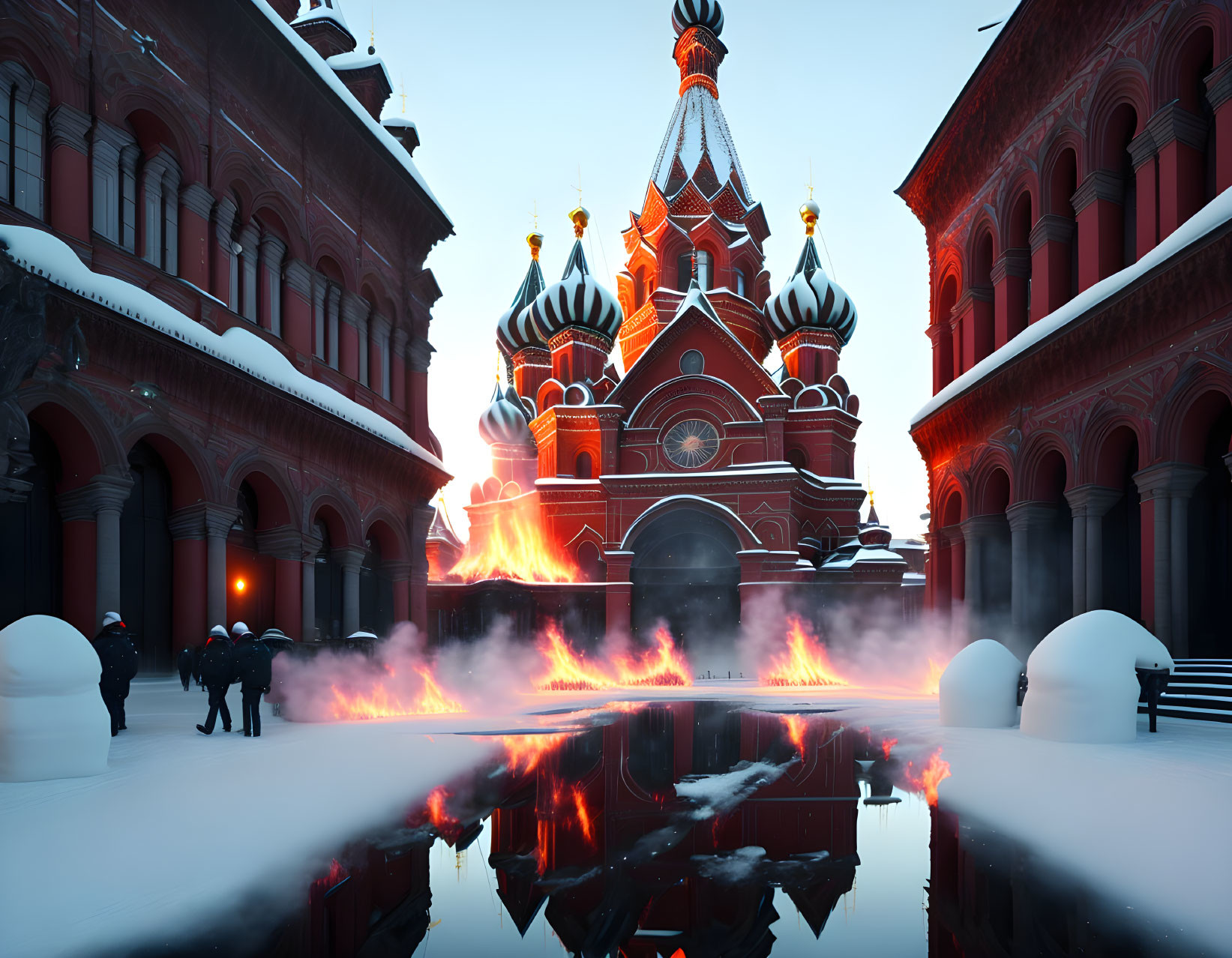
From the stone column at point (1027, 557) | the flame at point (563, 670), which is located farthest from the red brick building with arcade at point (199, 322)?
the stone column at point (1027, 557)

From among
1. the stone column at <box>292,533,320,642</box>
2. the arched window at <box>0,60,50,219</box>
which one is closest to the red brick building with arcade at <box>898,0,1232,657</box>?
the stone column at <box>292,533,320,642</box>

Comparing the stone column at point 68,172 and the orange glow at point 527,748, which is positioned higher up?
the stone column at point 68,172

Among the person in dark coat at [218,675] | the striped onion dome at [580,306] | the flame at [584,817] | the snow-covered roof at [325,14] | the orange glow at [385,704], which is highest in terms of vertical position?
the snow-covered roof at [325,14]

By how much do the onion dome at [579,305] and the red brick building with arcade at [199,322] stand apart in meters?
14.4

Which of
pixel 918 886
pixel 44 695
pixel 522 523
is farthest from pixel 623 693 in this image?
pixel 522 523

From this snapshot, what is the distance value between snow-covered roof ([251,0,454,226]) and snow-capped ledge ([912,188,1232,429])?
14.1 meters

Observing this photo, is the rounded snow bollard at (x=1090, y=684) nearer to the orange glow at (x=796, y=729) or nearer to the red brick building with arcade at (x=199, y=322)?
the orange glow at (x=796, y=729)

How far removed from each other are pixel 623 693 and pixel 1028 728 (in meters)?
11.1

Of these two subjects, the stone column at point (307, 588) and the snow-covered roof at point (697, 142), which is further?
the snow-covered roof at point (697, 142)

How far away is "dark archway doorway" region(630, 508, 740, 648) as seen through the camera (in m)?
33.3

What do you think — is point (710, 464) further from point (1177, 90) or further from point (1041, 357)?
point (1177, 90)

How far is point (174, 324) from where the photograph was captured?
48.3 feet

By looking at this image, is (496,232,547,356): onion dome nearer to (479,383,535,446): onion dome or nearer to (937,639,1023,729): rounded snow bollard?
(479,383,535,446): onion dome

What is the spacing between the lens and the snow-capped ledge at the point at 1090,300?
1282 cm
